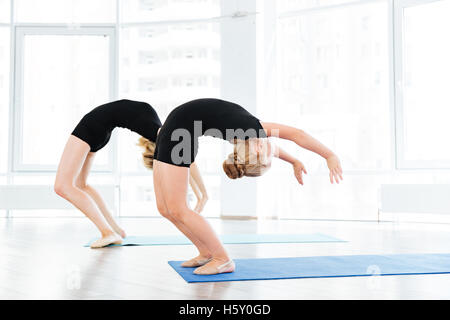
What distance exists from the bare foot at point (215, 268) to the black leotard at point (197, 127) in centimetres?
43

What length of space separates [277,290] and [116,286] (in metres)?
0.60

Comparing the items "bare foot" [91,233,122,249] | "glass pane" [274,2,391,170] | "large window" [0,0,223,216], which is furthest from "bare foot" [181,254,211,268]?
"large window" [0,0,223,216]

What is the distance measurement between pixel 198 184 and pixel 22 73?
3.53 metres

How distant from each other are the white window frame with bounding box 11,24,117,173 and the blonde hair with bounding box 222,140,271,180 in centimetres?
385

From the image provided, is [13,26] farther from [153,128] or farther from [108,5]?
[153,128]

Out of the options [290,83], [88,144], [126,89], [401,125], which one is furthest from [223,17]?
[88,144]

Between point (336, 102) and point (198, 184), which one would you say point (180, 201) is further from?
point (336, 102)

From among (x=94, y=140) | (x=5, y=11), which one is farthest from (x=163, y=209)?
(x=5, y=11)

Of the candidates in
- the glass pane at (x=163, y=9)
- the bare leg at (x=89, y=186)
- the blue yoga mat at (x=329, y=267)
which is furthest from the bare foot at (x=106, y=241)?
the glass pane at (x=163, y=9)

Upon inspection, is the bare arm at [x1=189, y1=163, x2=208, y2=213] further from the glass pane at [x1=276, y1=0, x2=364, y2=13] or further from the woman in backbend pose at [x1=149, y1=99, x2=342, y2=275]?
the glass pane at [x1=276, y1=0, x2=364, y2=13]

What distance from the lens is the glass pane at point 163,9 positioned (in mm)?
5727

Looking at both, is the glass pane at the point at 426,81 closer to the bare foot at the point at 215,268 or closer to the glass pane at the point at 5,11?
the bare foot at the point at 215,268

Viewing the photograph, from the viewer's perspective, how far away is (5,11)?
227 inches

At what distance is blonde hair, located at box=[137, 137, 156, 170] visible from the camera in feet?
8.99
